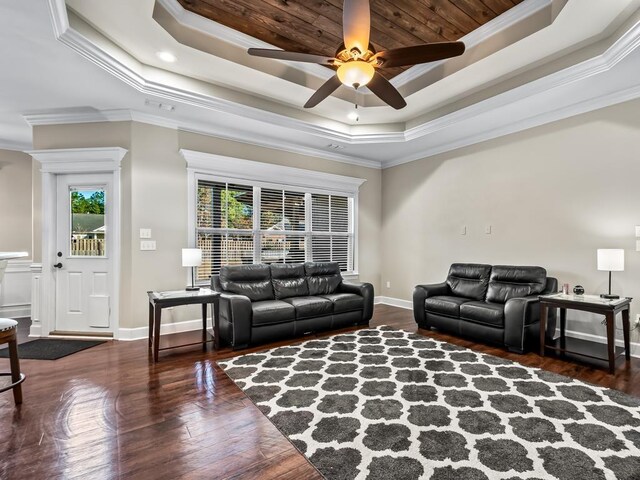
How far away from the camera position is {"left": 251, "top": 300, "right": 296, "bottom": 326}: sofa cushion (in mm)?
3879

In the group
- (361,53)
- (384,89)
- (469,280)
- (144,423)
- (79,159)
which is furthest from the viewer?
(469,280)

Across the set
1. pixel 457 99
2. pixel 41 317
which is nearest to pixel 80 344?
pixel 41 317

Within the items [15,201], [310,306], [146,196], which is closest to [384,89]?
[310,306]

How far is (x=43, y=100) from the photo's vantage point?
390cm

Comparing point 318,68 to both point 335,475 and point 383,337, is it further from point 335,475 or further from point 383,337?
point 335,475

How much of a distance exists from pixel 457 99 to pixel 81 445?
528cm

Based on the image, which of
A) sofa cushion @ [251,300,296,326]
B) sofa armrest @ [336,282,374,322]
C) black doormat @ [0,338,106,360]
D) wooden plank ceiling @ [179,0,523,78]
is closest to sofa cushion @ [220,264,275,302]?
sofa cushion @ [251,300,296,326]

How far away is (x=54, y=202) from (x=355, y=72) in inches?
167

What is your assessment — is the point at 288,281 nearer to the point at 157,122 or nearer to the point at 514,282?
the point at 157,122

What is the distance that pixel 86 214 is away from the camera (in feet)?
14.5

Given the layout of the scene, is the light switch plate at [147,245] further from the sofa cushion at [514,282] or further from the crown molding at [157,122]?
the sofa cushion at [514,282]

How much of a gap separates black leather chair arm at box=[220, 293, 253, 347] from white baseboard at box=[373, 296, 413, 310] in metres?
3.00

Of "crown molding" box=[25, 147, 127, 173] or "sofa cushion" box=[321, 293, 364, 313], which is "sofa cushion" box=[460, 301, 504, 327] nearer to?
"sofa cushion" box=[321, 293, 364, 313]

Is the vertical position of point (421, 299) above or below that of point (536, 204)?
below
